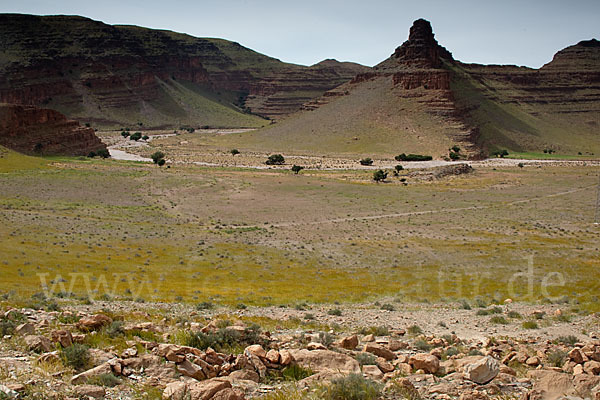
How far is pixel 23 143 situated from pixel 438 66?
99227 mm

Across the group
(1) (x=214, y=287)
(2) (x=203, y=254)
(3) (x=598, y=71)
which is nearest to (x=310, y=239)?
(2) (x=203, y=254)

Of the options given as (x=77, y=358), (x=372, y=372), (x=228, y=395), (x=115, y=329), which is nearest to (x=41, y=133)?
(x=115, y=329)

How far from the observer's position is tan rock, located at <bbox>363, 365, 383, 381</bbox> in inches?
400

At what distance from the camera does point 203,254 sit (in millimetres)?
31812

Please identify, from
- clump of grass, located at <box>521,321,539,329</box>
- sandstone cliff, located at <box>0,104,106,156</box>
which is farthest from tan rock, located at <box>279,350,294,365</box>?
sandstone cliff, located at <box>0,104,106,156</box>

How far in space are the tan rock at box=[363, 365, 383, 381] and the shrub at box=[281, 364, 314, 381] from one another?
105 cm

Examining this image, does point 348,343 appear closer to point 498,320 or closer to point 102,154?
point 498,320

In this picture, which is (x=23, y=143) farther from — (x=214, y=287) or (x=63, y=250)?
(x=214, y=287)

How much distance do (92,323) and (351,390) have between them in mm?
6126

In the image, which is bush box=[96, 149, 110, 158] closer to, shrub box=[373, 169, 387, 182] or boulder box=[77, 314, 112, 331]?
shrub box=[373, 169, 387, 182]

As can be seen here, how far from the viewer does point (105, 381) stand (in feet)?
29.2

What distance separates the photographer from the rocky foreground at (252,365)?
29.1 feet

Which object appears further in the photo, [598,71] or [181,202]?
[598,71]

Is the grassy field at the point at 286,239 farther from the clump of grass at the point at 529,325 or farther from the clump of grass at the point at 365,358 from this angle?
the clump of grass at the point at 365,358
